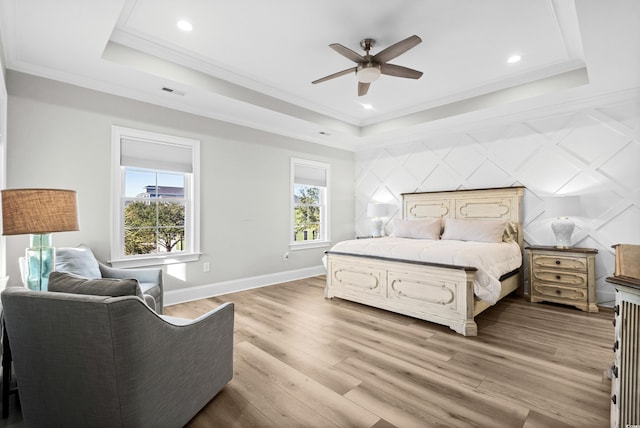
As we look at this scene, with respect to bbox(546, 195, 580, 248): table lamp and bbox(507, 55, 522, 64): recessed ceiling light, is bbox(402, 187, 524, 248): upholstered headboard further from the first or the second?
bbox(507, 55, 522, 64): recessed ceiling light

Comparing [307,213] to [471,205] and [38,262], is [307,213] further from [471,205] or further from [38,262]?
[38,262]

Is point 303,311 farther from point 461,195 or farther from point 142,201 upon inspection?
point 461,195

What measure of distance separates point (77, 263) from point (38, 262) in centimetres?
46

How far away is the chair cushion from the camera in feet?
8.13

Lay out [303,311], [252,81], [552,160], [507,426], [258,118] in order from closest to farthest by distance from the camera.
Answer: [507,426] < [303,311] < [252,81] < [552,160] < [258,118]

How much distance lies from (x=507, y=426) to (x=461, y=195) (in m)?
3.78

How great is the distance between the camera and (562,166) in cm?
402

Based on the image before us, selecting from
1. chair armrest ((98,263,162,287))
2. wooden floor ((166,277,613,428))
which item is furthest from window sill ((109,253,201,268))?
wooden floor ((166,277,613,428))

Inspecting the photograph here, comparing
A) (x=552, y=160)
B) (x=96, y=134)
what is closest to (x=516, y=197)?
(x=552, y=160)

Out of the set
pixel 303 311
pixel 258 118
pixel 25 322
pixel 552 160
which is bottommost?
pixel 303 311

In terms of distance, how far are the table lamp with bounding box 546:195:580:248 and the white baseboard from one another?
3.61m

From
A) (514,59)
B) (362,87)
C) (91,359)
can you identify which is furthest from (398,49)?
(91,359)

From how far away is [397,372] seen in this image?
2146 mm

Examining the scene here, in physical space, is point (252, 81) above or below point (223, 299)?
above
